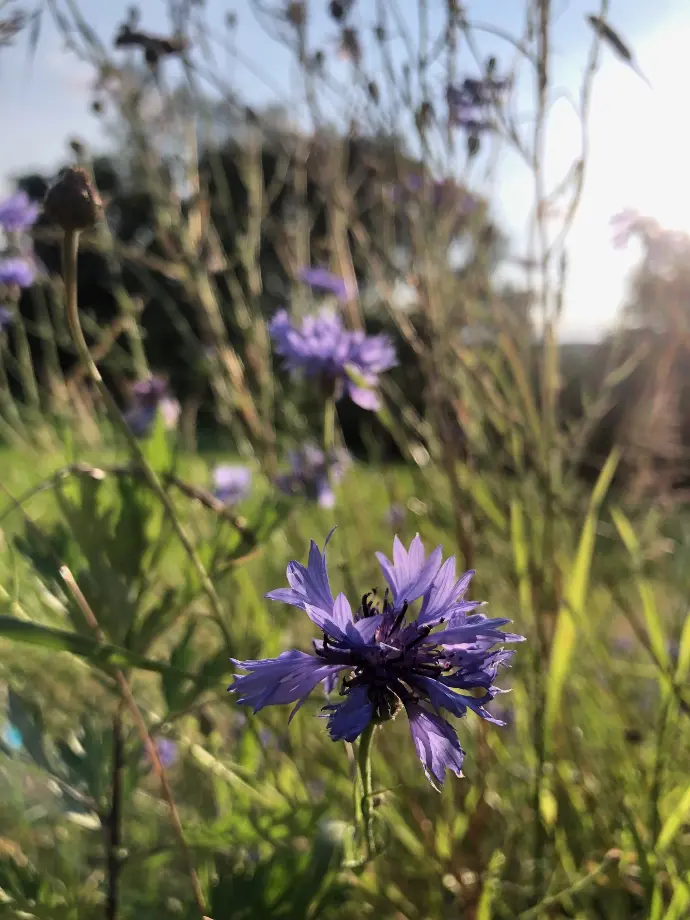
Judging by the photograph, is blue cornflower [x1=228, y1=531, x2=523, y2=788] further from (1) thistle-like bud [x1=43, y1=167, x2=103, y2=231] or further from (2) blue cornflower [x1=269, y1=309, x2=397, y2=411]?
(2) blue cornflower [x1=269, y1=309, x2=397, y2=411]

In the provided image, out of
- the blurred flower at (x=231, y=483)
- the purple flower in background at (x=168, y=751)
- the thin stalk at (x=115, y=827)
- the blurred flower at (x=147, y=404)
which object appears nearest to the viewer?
the thin stalk at (x=115, y=827)

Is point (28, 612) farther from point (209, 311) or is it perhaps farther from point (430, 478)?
point (430, 478)

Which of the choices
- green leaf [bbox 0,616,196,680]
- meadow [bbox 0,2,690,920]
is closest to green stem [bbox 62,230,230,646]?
meadow [bbox 0,2,690,920]

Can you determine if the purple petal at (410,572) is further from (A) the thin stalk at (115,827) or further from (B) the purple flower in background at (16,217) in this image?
(B) the purple flower in background at (16,217)

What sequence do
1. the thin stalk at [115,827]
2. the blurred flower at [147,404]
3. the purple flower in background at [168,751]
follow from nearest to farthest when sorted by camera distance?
1. the thin stalk at [115,827]
2. the purple flower in background at [168,751]
3. the blurred flower at [147,404]

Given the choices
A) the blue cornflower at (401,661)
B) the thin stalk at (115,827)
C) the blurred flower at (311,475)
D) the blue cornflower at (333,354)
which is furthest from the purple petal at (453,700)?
the blurred flower at (311,475)

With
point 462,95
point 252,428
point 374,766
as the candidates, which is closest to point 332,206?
point 462,95

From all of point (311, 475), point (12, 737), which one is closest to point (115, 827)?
point (12, 737)
